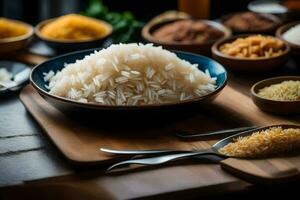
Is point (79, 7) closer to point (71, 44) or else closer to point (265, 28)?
point (71, 44)

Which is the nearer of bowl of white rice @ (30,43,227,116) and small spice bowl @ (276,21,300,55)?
bowl of white rice @ (30,43,227,116)

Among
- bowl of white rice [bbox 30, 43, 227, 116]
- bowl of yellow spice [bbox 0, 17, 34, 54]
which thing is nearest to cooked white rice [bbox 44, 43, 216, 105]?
bowl of white rice [bbox 30, 43, 227, 116]

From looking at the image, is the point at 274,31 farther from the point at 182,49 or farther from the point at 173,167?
the point at 173,167

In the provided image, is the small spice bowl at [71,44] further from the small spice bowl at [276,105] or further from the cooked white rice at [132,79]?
the small spice bowl at [276,105]

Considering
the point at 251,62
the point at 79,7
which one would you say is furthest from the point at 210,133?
the point at 79,7

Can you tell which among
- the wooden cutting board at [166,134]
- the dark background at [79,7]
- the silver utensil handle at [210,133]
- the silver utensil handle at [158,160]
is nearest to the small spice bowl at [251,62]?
the wooden cutting board at [166,134]

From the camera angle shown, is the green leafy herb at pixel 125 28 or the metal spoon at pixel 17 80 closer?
the metal spoon at pixel 17 80

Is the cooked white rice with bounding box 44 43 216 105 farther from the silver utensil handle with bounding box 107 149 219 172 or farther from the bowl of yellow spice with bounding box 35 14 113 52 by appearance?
the bowl of yellow spice with bounding box 35 14 113 52
